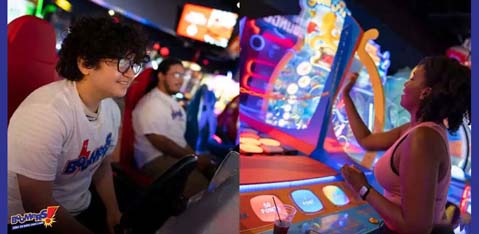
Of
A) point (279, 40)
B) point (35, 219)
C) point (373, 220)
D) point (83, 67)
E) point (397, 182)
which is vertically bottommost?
point (373, 220)

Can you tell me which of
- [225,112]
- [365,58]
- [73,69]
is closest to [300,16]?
[365,58]

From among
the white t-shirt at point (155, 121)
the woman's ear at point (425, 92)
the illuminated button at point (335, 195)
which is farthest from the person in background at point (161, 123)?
the woman's ear at point (425, 92)

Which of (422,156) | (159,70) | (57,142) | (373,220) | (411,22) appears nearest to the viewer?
(57,142)

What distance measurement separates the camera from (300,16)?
2037mm

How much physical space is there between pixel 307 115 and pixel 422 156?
54cm

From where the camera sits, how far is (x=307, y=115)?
211 cm

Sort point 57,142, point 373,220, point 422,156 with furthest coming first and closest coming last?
1. point 373,220
2. point 422,156
3. point 57,142

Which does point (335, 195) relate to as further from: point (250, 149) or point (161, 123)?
point (161, 123)

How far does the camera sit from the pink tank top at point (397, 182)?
6.33 feet

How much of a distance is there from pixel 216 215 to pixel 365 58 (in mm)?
1076

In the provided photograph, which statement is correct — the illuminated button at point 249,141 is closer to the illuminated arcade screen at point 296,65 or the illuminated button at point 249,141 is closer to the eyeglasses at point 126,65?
the illuminated arcade screen at point 296,65

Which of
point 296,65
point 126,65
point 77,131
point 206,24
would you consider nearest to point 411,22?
point 296,65

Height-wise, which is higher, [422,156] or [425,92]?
[425,92]

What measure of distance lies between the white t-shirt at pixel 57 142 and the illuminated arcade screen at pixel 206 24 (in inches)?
15.7
